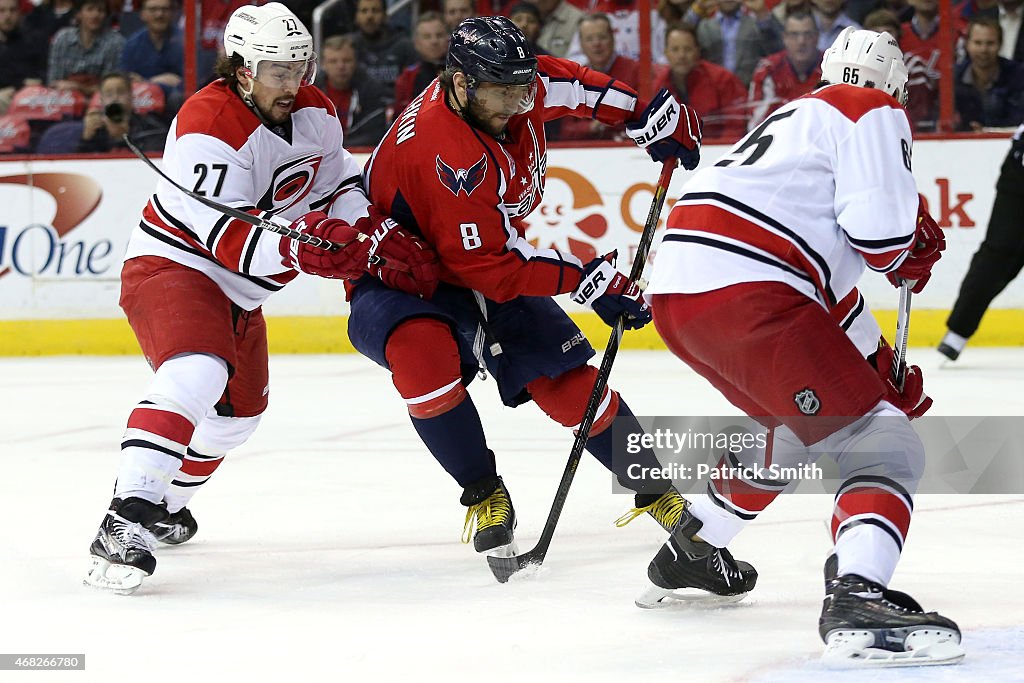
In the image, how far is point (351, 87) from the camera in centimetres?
647

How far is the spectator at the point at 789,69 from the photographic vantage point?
20.2ft

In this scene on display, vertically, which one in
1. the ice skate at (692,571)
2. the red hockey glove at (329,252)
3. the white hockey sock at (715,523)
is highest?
the red hockey glove at (329,252)

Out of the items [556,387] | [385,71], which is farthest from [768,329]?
[385,71]

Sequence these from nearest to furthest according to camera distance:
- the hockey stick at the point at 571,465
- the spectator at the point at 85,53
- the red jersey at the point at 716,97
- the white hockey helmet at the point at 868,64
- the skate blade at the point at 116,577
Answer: the white hockey helmet at the point at 868,64 < the skate blade at the point at 116,577 < the hockey stick at the point at 571,465 < the red jersey at the point at 716,97 < the spectator at the point at 85,53

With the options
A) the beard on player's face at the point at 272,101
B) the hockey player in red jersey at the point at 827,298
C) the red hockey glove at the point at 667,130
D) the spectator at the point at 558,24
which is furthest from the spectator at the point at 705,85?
the hockey player in red jersey at the point at 827,298

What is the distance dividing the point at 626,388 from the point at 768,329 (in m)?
3.03

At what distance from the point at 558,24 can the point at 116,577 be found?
14.3ft

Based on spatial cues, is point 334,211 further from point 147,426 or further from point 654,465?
point 654,465

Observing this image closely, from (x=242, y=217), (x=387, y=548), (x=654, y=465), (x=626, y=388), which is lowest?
(x=626, y=388)

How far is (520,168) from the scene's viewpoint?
2.88 meters

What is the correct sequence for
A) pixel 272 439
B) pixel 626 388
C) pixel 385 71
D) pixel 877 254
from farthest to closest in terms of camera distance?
pixel 385 71 → pixel 626 388 → pixel 272 439 → pixel 877 254

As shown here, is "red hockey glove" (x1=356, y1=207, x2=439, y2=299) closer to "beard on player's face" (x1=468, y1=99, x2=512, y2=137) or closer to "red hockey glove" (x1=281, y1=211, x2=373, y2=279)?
"red hockey glove" (x1=281, y1=211, x2=373, y2=279)

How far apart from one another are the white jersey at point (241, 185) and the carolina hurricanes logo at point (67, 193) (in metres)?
3.71

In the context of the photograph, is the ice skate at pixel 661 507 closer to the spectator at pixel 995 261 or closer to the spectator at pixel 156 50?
the spectator at pixel 995 261
